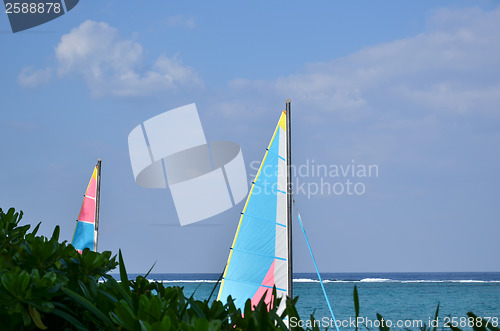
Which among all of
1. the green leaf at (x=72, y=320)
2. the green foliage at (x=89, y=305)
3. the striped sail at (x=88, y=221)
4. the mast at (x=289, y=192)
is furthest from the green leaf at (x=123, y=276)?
the striped sail at (x=88, y=221)

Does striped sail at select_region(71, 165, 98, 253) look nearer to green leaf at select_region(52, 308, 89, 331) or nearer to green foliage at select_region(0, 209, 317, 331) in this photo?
green foliage at select_region(0, 209, 317, 331)

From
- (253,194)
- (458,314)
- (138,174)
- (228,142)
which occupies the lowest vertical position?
(458,314)

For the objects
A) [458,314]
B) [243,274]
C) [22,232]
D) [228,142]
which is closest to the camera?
[22,232]

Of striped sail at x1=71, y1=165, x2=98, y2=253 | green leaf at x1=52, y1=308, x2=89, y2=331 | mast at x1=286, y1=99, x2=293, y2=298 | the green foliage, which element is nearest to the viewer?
the green foliage

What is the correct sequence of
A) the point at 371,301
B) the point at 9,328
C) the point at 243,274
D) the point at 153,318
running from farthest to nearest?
the point at 371,301 → the point at 243,274 → the point at 9,328 → the point at 153,318

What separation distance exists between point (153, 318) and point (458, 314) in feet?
130

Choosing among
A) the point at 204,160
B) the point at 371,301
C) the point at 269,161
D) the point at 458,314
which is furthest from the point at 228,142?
the point at 371,301

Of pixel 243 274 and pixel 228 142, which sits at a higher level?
pixel 228 142

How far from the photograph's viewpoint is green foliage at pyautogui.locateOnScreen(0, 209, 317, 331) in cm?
125

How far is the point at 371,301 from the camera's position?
46.5 m

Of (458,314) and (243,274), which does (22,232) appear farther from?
(458,314)

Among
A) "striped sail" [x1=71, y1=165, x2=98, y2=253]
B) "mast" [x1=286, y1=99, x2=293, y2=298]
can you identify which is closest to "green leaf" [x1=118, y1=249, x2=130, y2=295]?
"mast" [x1=286, y1=99, x2=293, y2=298]

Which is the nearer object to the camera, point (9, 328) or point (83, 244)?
point (9, 328)

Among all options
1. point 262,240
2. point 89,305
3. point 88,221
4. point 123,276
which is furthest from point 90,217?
point 89,305
